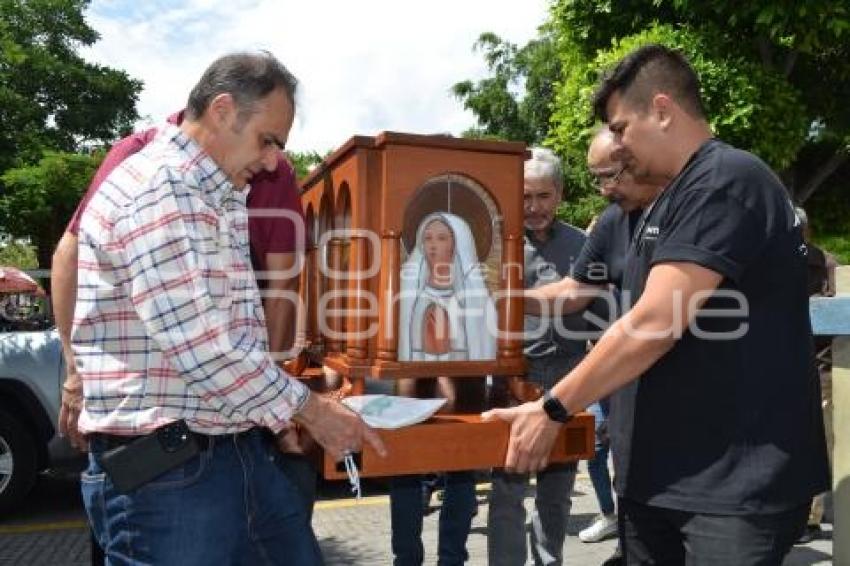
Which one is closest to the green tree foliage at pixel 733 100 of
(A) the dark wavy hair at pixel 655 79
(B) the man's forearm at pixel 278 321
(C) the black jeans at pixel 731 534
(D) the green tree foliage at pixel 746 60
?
(D) the green tree foliage at pixel 746 60

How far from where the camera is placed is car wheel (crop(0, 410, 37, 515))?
540cm

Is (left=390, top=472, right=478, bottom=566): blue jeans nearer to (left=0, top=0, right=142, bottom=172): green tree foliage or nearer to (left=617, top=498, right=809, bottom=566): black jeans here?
(left=617, top=498, right=809, bottom=566): black jeans

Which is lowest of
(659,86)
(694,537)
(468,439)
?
(694,537)

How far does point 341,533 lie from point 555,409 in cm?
337

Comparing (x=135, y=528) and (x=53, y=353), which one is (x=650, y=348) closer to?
(x=135, y=528)

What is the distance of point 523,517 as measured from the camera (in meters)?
3.52

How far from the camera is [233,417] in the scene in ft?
6.16

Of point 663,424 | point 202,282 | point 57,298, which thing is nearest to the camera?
point 202,282

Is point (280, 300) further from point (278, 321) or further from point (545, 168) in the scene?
point (545, 168)

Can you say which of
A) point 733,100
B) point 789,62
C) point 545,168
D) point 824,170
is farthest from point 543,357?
point 824,170

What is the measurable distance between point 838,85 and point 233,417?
45.2 feet

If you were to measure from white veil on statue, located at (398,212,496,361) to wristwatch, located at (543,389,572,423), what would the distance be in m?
0.30

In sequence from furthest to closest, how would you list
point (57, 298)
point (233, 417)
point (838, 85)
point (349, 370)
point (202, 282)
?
point (838, 85) < point (57, 298) < point (349, 370) < point (233, 417) < point (202, 282)

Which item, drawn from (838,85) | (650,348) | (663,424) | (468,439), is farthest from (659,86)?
(838,85)
